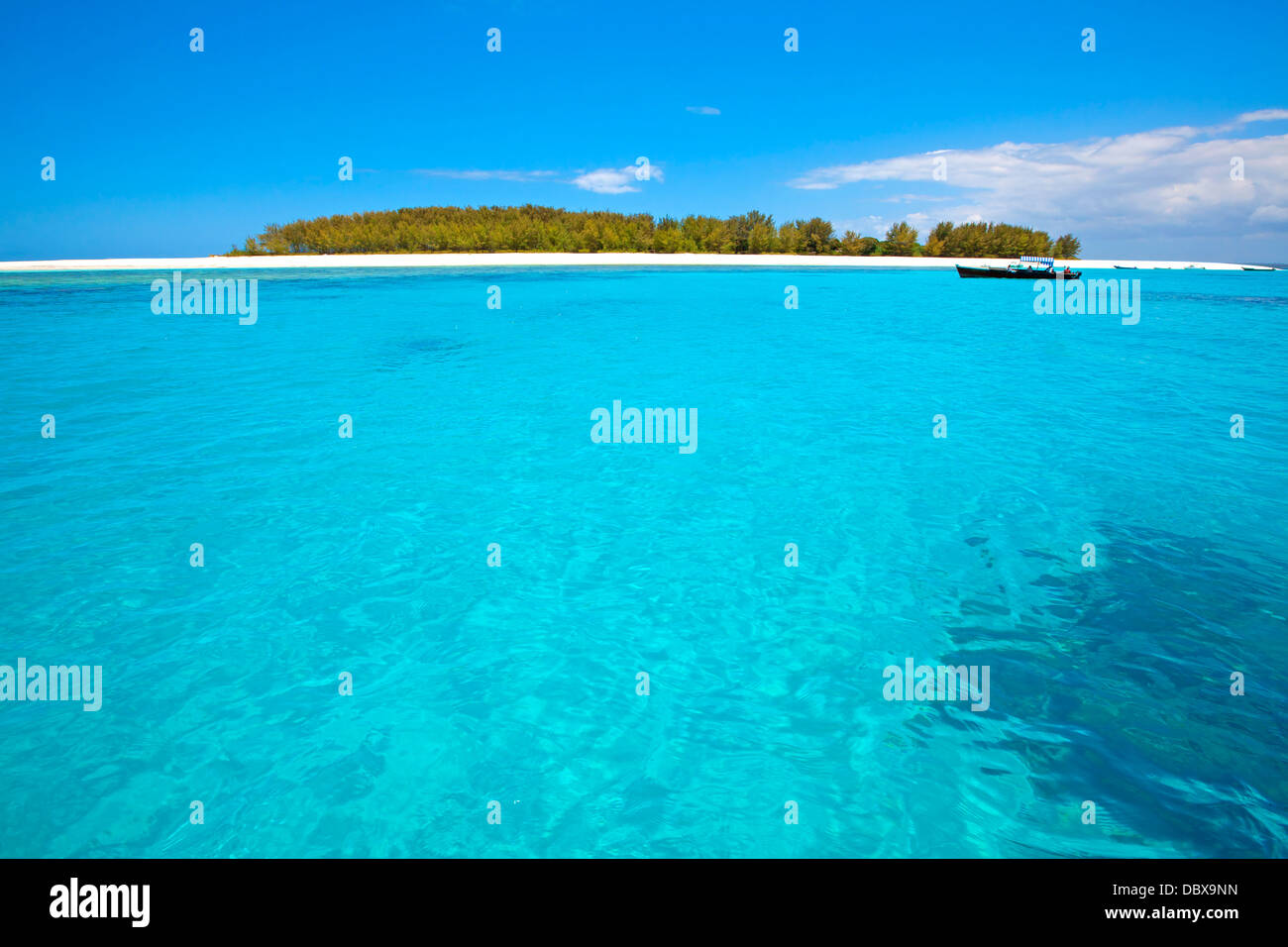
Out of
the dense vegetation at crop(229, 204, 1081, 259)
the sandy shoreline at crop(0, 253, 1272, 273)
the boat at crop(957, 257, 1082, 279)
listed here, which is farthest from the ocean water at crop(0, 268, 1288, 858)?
the dense vegetation at crop(229, 204, 1081, 259)

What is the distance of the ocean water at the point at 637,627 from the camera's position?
13.6 feet

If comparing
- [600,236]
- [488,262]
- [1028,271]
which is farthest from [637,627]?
[600,236]

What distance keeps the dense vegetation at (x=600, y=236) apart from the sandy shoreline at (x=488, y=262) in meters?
4.14

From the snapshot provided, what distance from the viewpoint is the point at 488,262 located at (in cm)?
9144

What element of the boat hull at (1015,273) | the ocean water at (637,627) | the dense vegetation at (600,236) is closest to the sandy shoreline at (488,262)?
the dense vegetation at (600,236)

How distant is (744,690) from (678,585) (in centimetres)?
189

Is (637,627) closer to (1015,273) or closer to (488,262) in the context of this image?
(1015,273)

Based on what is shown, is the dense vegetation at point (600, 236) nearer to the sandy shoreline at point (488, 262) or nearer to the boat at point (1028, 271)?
the sandy shoreline at point (488, 262)

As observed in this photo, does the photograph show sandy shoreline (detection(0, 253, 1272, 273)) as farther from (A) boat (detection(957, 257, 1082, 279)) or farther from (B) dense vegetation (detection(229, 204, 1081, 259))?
(A) boat (detection(957, 257, 1082, 279))

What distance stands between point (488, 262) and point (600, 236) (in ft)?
90.5

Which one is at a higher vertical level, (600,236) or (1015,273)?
(600,236)

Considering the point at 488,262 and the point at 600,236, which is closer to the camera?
the point at 488,262

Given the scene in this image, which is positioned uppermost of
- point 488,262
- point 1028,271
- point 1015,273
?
point 488,262
